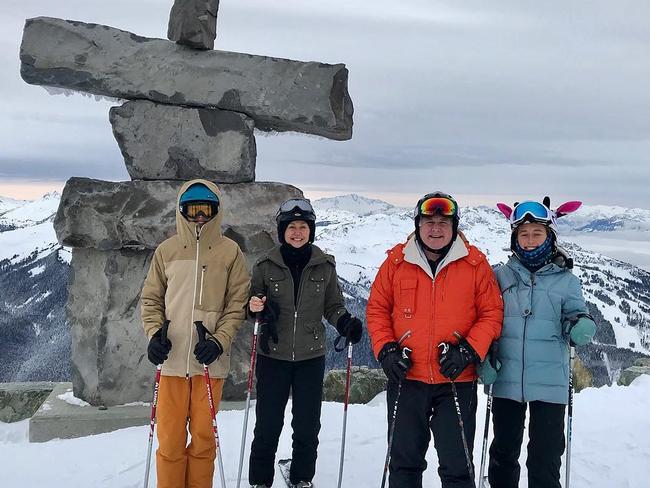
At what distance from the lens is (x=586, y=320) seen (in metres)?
3.50

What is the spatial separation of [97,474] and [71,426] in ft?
3.85

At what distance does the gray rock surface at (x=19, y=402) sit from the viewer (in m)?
6.94

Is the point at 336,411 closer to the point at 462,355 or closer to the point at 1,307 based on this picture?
the point at 462,355

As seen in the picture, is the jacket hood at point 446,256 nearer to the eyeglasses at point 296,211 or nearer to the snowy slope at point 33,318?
the eyeglasses at point 296,211

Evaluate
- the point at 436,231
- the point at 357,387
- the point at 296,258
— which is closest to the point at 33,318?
the point at 357,387

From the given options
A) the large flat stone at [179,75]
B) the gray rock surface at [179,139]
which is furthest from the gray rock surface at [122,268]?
the large flat stone at [179,75]

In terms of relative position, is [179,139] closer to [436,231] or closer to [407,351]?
[436,231]

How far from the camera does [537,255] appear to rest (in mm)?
3758

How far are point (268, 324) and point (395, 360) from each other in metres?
1.07

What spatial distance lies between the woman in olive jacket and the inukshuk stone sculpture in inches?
71.1

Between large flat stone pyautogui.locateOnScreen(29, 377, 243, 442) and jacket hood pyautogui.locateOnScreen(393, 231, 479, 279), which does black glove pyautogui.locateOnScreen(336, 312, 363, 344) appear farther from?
large flat stone pyautogui.locateOnScreen(29, 377, 243, 442)

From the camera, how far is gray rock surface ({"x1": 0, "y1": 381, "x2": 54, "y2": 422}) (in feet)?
22.8

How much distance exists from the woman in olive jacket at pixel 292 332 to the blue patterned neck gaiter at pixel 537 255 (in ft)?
4.07

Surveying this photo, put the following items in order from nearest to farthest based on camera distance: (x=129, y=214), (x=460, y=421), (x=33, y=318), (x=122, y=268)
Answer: (x=460, y=421)
(x=129, y=214)
(x=122, y=268)
(x=33, y=318)
